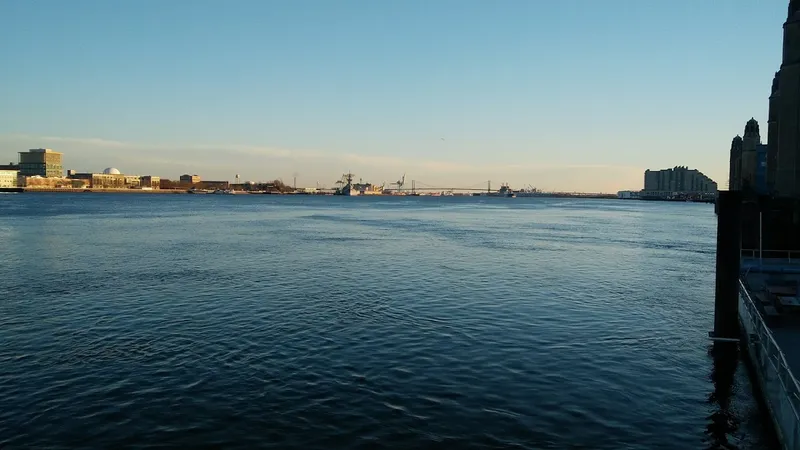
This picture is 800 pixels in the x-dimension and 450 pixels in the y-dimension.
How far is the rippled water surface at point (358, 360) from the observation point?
42.1 feet

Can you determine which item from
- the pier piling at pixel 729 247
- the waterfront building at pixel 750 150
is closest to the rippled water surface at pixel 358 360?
the pier piling at pixel 729 247

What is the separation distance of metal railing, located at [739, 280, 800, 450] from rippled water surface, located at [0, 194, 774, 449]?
106cm

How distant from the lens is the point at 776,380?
12.3 metres

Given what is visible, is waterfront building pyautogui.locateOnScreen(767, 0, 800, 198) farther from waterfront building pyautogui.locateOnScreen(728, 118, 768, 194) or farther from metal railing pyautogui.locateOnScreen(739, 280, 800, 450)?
metal railing pyautogui.locateOnScreen(739, 280, 800, 450)

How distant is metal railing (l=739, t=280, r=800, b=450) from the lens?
10185 millimetres

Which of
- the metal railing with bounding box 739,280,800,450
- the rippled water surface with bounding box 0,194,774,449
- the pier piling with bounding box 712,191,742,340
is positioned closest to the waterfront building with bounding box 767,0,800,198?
the rippled water surface with bounding box 0,194,774,449

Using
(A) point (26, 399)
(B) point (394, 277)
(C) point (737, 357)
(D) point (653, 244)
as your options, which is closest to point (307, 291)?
(B) point (394, 277)

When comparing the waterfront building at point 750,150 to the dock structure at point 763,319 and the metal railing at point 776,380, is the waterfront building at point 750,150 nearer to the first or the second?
the dock structure at point 763,319

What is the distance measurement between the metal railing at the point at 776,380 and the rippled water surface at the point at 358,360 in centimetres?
106

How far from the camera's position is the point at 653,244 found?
6125 centimetres

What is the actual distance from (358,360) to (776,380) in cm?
1097

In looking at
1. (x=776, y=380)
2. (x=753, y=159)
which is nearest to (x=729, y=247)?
(x=776, y=380)

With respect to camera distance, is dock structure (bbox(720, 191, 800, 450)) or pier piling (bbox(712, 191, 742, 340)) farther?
pier piling (bbox(712, 191, 742, 340))

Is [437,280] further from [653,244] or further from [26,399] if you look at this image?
[653,244]
